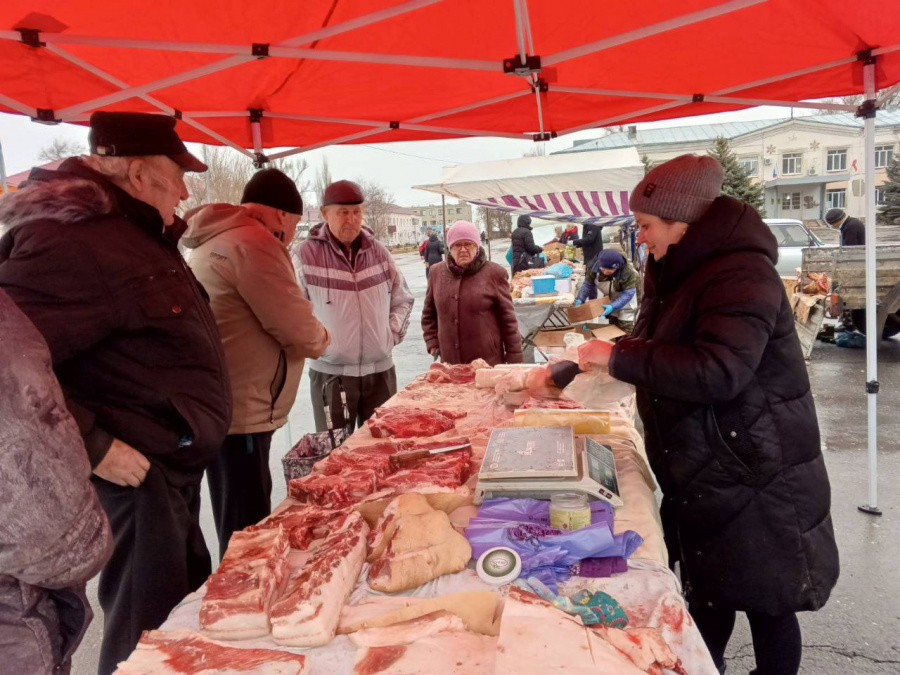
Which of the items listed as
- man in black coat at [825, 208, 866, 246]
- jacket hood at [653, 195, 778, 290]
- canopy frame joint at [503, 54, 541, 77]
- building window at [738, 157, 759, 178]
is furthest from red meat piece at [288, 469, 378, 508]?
building window at [738, 157, 759, 178]

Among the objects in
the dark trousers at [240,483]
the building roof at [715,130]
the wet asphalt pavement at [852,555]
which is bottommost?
the wet asphalt pavement at [852,555]

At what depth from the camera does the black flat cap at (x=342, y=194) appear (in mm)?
3992

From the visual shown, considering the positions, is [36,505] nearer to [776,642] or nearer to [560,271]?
[776,642]

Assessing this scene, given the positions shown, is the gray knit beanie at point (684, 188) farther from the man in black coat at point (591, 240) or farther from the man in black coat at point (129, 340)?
the man in black coat at point (591, 240)

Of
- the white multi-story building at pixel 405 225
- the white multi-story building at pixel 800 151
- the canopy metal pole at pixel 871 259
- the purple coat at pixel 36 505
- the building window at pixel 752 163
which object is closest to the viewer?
the purple coat at pixel 36 505

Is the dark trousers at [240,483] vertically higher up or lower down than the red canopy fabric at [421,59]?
lower down

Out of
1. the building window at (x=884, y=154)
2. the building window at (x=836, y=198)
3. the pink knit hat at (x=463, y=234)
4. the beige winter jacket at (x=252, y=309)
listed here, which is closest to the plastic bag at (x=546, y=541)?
the beige winter jacket at (x=252, y=309)

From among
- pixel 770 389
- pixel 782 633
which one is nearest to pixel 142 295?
pixel 770 389

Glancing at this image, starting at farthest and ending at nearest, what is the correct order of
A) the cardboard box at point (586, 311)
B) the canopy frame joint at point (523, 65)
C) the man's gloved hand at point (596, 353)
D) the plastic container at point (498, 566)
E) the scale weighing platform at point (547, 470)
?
1. the cardboard box at point (586, 311)
2. the canopy frame joint at point (523, 65)
3. the man's gloved hand at point (596, 353)
4. the scale weighing platform at point (547, 470)
5. the plastic container at point (498, 566)

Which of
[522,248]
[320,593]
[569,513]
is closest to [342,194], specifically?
[569,513]

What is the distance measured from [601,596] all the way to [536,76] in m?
3.00

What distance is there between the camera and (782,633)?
2023 millimetres

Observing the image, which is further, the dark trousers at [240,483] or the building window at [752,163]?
the building window at [752,163]

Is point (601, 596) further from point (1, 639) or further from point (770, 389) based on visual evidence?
point (1, 639)
